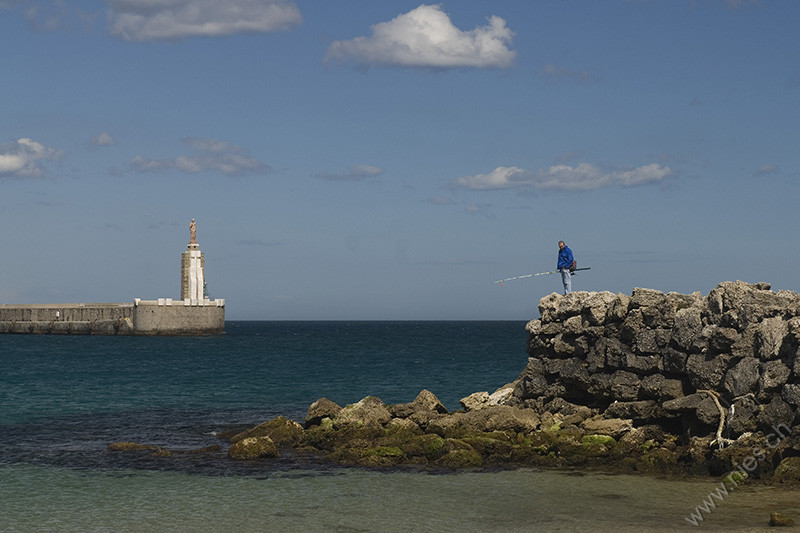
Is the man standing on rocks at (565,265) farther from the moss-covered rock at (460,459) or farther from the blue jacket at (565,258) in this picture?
the moss-covered rock at (460,459)

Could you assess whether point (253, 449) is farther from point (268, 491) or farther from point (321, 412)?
point (268, 491)

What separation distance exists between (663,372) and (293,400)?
63.2 ft

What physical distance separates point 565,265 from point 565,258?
24 centimetres

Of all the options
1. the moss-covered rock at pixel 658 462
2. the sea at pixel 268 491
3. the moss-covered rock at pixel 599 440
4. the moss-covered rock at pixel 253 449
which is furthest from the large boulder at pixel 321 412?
the moss-covered rock at pixel 658 462

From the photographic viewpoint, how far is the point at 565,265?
2669cm

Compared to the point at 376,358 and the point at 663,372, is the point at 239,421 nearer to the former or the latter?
the point at 663,372

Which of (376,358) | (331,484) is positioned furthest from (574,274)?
(376,358)

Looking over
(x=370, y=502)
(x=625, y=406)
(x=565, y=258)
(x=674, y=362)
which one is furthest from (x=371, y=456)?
(x=565, y=258)

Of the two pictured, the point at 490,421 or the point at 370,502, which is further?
the point at 490,421

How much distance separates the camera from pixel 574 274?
2691cm

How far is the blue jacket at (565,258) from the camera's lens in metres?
26.7

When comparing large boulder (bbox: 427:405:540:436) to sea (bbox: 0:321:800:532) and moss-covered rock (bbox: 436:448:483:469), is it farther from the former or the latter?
sea (bbox: 0:321:800:532)

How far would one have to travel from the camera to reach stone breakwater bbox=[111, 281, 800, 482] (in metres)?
19.3

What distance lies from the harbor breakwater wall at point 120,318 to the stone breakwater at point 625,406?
7759cm
